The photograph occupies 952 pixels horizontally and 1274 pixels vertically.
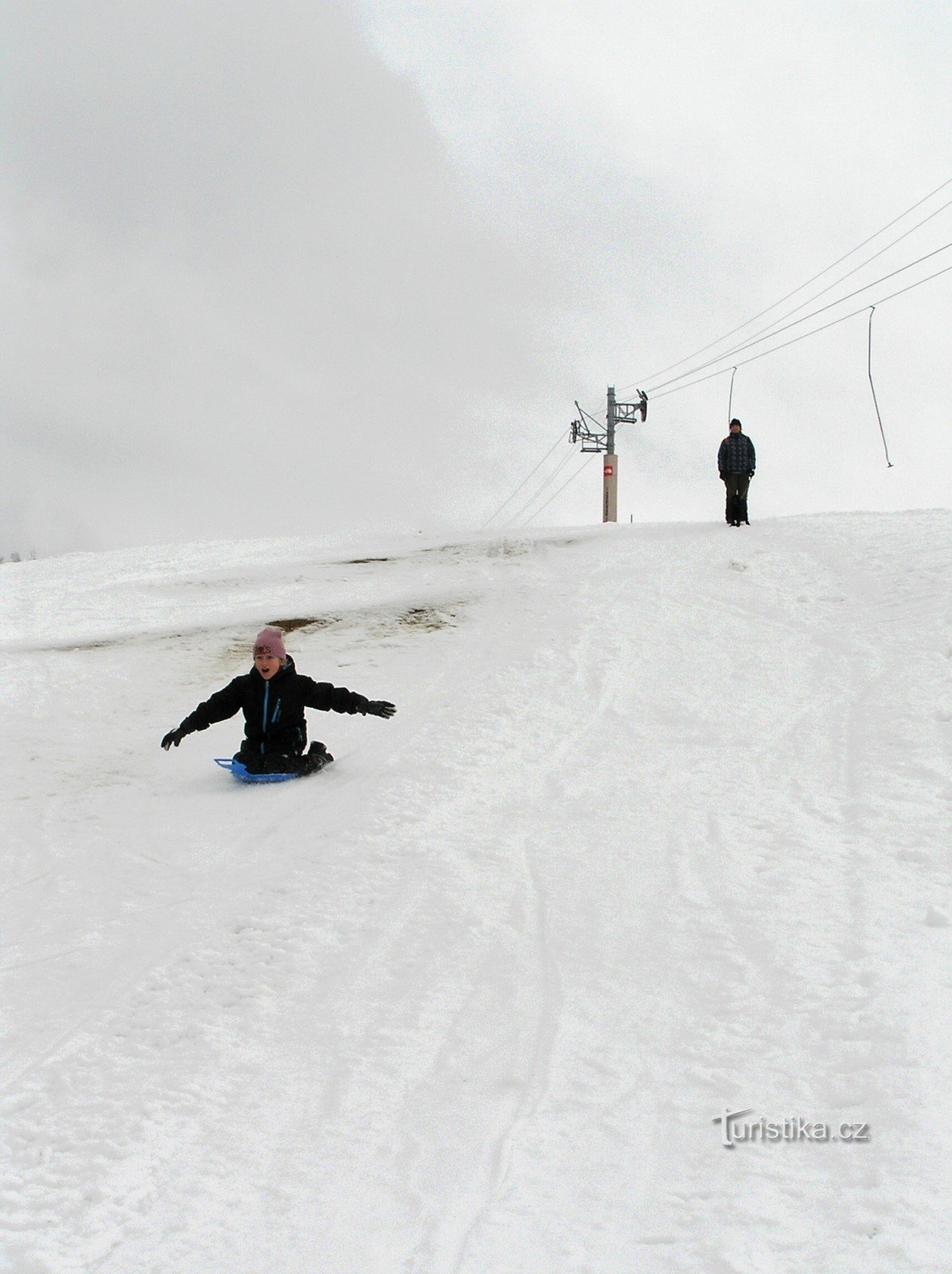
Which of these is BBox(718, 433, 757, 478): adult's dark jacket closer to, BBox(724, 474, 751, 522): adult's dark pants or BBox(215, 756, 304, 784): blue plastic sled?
BBox(724, 474, 751, 522): adult's dark pants

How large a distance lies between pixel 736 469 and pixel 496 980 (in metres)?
14.7

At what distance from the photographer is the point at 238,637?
12.5 metres

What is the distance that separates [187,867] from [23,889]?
818 millimetres

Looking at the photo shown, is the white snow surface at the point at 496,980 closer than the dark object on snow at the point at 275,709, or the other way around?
the white snow surface at the point at 496,980

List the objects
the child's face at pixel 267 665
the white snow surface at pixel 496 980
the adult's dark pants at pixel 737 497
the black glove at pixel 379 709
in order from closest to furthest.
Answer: the white snow surface at pixel 496 980
the child's face at pixel 267 665
the black glove at pixel 379 709
the adult's dark pants at pixel 737 497

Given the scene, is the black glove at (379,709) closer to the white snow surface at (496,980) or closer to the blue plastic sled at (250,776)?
the white snow surface at (496,980)

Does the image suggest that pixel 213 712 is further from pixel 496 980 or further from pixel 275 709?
pixel 496 980

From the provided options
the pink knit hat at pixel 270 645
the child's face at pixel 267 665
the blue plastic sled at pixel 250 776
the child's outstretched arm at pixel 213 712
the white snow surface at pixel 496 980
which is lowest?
the white snow surface at pixel 496 980

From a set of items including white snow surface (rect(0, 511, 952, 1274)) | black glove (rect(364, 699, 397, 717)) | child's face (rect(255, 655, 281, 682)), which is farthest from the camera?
black glove (rect(364, 699, 397, 717))

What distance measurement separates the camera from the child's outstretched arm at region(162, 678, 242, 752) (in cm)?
748

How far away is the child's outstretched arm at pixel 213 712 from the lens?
24.5ft

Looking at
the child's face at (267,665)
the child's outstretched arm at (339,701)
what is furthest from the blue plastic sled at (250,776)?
the child's face at (267,665)

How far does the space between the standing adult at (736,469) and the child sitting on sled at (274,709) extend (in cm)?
1148

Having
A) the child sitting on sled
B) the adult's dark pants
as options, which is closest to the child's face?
the child sitting on sled
